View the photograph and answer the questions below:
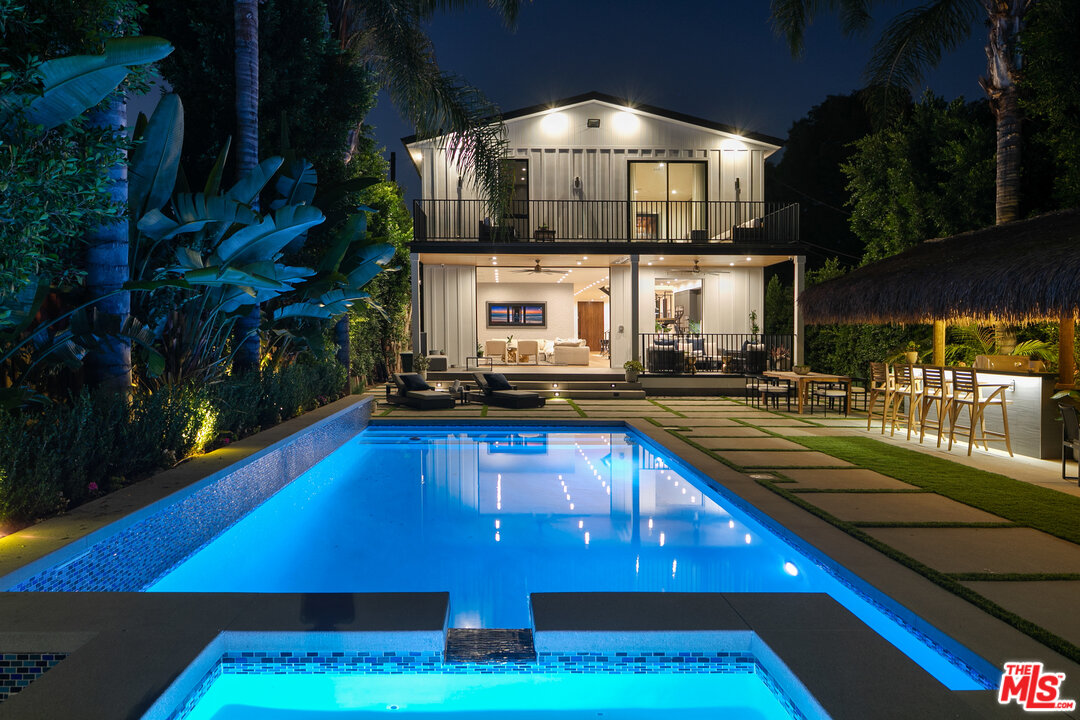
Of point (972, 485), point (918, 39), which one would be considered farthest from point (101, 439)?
point (918, 39)

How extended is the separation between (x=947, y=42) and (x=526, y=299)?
14.2 m

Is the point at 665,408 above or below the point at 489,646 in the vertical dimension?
above

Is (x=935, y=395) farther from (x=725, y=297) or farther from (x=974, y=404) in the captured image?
(x=725, y=297)

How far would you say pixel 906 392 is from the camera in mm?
9984

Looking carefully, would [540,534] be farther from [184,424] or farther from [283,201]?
[283,201]

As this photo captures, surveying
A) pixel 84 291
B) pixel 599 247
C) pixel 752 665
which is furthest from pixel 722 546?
pixel 599 247

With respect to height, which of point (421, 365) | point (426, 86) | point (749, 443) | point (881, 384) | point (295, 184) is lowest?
point (749, 443)

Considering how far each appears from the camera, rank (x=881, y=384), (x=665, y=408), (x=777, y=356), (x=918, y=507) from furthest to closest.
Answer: (x=777, y=356)
(x=665, y=408)
(x=881, y=384)
(x=918, y=507)

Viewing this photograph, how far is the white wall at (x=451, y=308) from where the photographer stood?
Result: 18.6 meters

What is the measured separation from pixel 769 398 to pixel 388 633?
44.6ft

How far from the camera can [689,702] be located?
3006 mm

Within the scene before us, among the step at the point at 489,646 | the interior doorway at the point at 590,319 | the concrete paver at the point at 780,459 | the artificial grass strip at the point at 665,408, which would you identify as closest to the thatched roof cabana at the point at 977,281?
the concrete paver at the point at 780,459

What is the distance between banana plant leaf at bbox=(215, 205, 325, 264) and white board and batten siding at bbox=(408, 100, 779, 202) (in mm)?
12608

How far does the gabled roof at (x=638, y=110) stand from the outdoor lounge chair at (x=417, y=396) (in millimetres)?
7456
